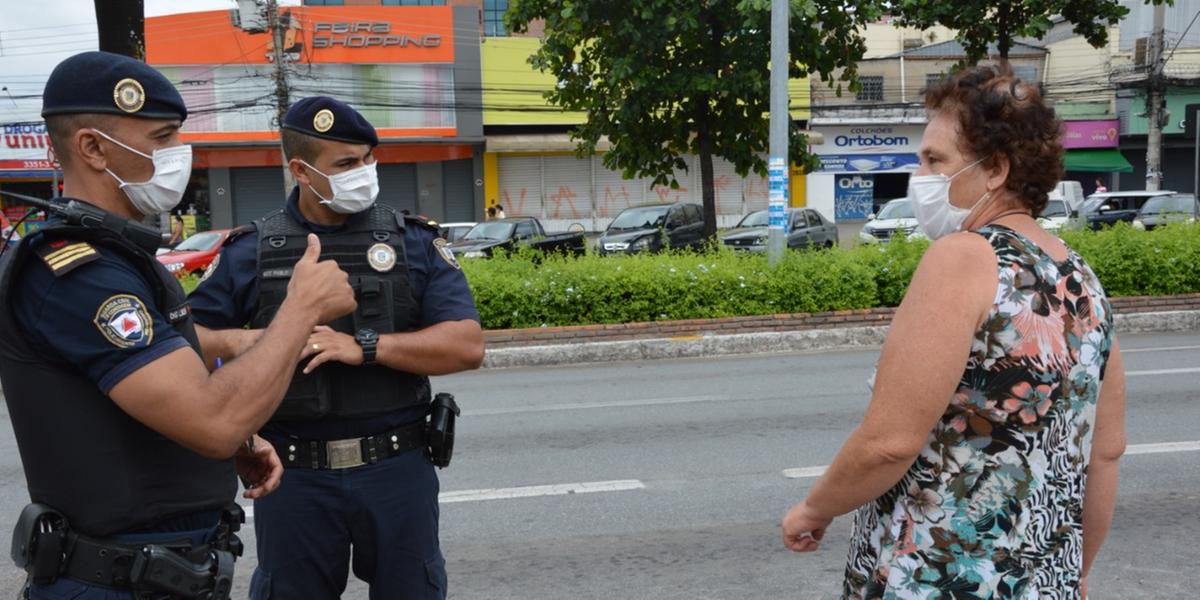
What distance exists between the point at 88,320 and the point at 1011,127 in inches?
75.3

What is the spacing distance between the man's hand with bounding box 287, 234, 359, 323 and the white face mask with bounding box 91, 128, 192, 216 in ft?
1.10

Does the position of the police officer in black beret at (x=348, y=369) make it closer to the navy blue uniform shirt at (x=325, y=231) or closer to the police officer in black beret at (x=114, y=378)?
the navy blue uniform shirt at (x=325, y=231)

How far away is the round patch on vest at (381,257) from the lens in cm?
302

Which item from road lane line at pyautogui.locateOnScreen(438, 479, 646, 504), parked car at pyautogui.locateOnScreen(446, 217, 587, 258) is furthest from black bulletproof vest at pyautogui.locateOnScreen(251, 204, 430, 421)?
parked car at pyautogui.locateOnScreen(446, 217, 587, 258)

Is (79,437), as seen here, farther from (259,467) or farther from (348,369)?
(348,369)

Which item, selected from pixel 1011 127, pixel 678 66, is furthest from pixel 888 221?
pixel 1011 127

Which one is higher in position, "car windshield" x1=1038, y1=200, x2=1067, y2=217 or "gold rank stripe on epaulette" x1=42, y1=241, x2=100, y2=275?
"gold rank stripe on epaulette" x1=42, y1=241, x2=100, y2=275

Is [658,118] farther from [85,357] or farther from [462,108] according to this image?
[462,108]

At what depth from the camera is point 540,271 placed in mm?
12328

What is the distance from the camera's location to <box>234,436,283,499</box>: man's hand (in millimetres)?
2701

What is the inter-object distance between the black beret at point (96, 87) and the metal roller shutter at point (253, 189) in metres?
34.7

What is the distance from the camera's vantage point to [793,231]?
23797mm

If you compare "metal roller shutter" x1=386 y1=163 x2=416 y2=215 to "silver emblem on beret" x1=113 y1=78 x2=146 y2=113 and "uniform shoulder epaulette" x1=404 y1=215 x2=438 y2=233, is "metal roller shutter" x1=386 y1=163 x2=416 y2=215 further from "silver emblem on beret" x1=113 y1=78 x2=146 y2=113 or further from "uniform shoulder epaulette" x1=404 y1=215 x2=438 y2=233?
"silver emblem on beret" x1=113 y1=78 x2=146 y2=113

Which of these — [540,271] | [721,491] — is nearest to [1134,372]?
[721,491]
